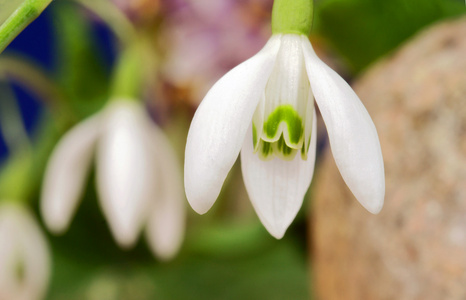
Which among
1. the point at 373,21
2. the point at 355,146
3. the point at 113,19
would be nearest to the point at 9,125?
the point at 113,19

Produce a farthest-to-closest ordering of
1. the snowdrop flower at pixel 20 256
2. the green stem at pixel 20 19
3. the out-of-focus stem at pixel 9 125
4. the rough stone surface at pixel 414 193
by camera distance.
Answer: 1. the out-of-focus stem at pixel 9 125
2. the snowdrop flower at pixel 20 256
3. the rough stone surface at pixel 414 193
4. the green stem at pixel 20 19

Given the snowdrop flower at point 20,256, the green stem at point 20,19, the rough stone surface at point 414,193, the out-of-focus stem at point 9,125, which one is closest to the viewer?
the green stem at point 20,19

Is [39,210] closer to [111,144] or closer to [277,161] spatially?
[111,144]

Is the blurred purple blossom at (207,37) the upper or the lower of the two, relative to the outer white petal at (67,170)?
upper

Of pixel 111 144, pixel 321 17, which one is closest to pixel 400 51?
pixel 321 17

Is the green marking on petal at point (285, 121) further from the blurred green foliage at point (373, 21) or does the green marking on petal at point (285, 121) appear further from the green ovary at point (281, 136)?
the blurred green foliage at point (373, 21)

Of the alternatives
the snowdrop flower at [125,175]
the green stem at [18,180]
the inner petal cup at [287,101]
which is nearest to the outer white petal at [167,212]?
the snowdrop flower at [125,175]

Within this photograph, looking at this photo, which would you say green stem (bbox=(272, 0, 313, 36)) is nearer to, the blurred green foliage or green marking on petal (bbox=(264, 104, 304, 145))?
green marking on petal (bbox=(264, 104, 304, 145))

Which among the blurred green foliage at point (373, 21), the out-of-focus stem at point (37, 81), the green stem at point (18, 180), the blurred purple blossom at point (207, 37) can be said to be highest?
the blurred purple blossom at point (207, 37)
